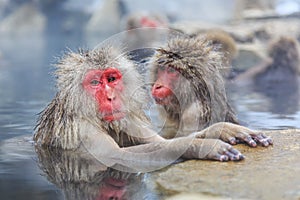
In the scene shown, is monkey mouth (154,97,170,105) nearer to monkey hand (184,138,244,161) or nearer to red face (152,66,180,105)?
red face (152,66,180,105)

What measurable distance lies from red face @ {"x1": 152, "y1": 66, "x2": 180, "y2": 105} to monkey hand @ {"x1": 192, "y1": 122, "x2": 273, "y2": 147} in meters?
0.70

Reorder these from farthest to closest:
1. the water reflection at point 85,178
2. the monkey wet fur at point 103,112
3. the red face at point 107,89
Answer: the red face at point 107,89 < the monkey wet fur at point 103,112 < the water reflection at point 85,178

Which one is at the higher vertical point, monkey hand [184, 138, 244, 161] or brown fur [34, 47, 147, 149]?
brown fur [34, 47, 147, 149]

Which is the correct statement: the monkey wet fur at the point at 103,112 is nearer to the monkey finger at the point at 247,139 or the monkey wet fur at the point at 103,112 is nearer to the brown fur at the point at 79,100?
the brown fur at the point at 79,100

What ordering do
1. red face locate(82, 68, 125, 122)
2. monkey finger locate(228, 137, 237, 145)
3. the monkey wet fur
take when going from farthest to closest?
red face locate(82, 68, 125, 122) → the monkey wet fur → monkey finger locate(228, 137, 237, 145)

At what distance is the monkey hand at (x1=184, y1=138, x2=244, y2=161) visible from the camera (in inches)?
118

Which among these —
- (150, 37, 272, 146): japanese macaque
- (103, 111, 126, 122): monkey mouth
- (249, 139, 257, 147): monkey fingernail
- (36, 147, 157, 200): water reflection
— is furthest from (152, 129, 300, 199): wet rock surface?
(150, 37, 272, 146): japanese macaque

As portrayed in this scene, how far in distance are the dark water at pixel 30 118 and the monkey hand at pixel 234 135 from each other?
1.63ft

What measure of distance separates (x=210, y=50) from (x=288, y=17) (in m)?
Answer: 11.2

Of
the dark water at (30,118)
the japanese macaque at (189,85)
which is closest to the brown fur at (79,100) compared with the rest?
the dark water at (30,118)

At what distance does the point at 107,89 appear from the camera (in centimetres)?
349

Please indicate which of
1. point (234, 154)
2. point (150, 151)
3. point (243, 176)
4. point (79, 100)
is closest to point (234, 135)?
point (234, 154)

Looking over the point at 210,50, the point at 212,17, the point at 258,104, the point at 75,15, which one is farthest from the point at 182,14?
the point at 210,50

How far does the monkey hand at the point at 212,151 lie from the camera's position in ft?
9.87
